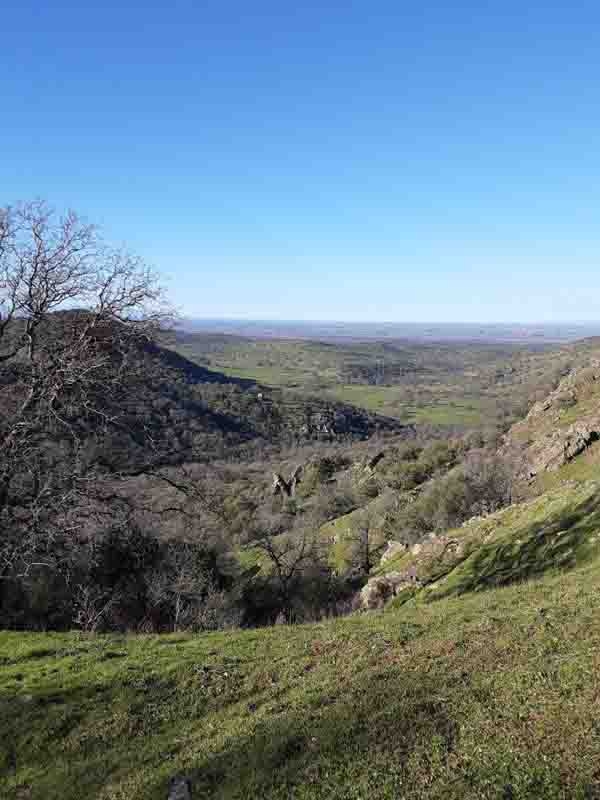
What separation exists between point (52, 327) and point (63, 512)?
177 inches

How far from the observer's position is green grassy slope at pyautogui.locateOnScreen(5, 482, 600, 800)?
6.95 meters

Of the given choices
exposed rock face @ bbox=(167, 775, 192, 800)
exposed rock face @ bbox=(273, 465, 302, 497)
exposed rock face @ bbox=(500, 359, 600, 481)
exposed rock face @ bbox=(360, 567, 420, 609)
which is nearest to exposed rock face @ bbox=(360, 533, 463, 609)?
exposed rock face @ bbox=(360, 567, 420, 609)

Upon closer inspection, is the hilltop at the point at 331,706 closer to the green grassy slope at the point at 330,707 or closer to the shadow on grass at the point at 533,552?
the green grassy slope at the point at 330,707

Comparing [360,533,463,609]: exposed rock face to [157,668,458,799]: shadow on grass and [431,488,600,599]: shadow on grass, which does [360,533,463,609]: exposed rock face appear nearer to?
[431,488,600,599]: shadow on grass

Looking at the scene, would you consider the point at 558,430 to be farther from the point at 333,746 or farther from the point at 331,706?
the point at 333,746

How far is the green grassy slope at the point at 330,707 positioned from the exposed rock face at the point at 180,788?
0.47 ft

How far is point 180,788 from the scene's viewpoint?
7.68 metres

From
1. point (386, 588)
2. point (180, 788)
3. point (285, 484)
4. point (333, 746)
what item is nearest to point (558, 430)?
point (386, 588)

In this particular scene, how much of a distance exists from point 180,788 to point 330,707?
267cm

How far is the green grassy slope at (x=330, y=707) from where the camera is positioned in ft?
22.8

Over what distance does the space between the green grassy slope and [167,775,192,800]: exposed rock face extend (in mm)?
144

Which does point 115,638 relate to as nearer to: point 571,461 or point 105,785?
point 105,785

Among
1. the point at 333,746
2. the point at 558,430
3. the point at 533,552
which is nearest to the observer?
the point at 333,746

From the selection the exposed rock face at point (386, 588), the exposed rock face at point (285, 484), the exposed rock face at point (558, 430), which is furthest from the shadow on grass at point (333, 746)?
the exposed rock face at point (285, 484)
